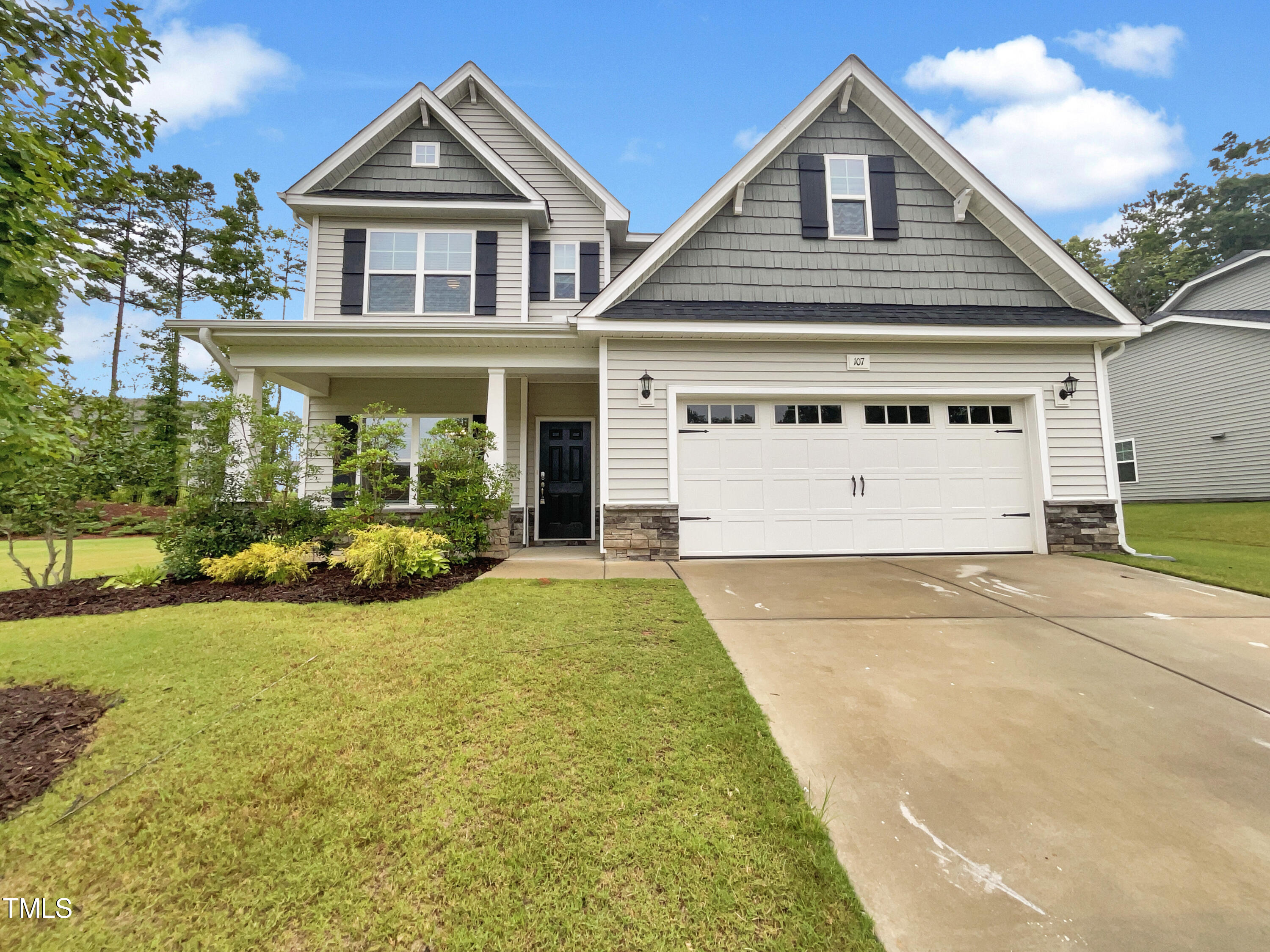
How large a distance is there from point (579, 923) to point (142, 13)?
13.7 feet

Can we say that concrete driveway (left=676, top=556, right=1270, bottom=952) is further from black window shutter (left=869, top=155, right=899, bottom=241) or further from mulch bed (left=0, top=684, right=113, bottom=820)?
black window shutter (left=869, top=155, right=899, bottom=241)

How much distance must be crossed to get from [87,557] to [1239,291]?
25565mm

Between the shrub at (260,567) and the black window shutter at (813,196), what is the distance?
7788 mm

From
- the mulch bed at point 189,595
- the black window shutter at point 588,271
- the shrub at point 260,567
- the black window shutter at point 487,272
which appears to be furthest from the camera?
the black window shutter at point 588,271

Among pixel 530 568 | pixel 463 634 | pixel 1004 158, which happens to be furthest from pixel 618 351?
pixel 1004 158

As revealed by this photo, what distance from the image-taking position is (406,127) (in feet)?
29.0

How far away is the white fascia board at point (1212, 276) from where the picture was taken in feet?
41.0

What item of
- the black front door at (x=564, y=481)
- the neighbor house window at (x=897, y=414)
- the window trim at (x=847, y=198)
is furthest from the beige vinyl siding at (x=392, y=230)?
the neighbor house window at (x=897, y=414)

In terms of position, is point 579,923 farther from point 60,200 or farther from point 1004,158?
point 1004,158

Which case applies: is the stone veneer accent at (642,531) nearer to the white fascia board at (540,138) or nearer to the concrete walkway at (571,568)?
the concrete walkway at (571,568)

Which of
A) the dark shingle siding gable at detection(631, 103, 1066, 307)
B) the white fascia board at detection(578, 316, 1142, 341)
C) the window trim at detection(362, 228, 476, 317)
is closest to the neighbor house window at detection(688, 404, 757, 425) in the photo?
the white fascia board at detection(578, 316, 1142, 341)

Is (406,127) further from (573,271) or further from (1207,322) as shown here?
(1207,322)

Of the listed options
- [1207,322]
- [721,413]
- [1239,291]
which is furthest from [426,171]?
[1239,291]

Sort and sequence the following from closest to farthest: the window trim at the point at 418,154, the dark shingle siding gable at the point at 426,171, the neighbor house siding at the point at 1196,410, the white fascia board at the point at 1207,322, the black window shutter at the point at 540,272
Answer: the dark shingle siding gable at the point at 426,171 < the window trim at the point at 418,154 < the black window shutter at the point at 540,272 < the white fascia board at the point at 1207,322 < the neighbor house siding at the point at 1196,410
